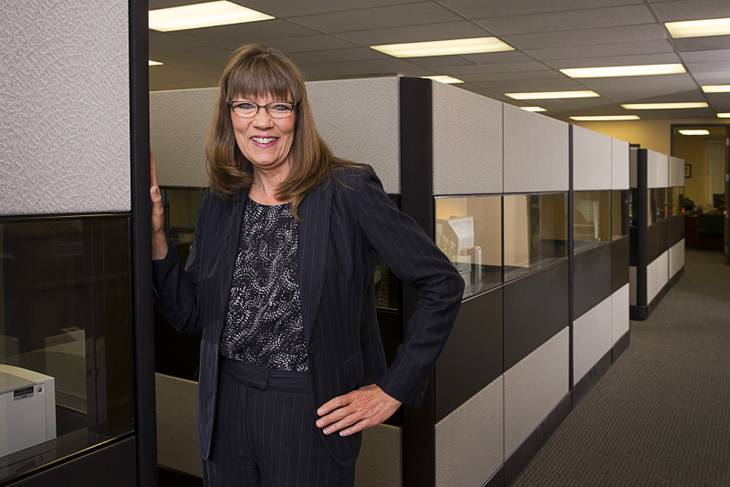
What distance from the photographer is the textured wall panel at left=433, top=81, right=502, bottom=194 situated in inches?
91.7

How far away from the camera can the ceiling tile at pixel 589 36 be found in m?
5.57

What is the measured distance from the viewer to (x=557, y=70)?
762 centimetres

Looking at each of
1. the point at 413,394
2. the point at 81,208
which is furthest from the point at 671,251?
the point at 81,208

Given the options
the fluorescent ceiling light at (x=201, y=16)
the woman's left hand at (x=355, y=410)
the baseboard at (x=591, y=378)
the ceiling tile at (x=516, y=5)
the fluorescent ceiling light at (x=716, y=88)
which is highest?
the fluorescent ceiling light at (x=716, y=88)

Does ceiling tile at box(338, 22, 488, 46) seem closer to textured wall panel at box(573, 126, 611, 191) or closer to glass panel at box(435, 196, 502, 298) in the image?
textured wall panel at box(573, 126, 611, 191)

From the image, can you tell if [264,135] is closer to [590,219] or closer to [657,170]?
[590,219]

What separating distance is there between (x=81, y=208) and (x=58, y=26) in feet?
0.83

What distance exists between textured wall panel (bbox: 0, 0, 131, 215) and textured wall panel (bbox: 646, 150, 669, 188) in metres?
6.09

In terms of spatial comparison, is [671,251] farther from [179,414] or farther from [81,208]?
[81,208]

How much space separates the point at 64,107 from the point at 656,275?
23.0ft

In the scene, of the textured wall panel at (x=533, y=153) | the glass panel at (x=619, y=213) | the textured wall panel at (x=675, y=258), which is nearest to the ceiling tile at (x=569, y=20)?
the glass panel at (x=619, y=213)

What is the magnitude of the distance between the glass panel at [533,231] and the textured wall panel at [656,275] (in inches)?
128

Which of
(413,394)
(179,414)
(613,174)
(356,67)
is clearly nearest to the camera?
(413,394)

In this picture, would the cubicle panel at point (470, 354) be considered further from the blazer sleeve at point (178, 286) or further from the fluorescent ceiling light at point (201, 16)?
the fluorescent ceiling light at point (201, 16)
